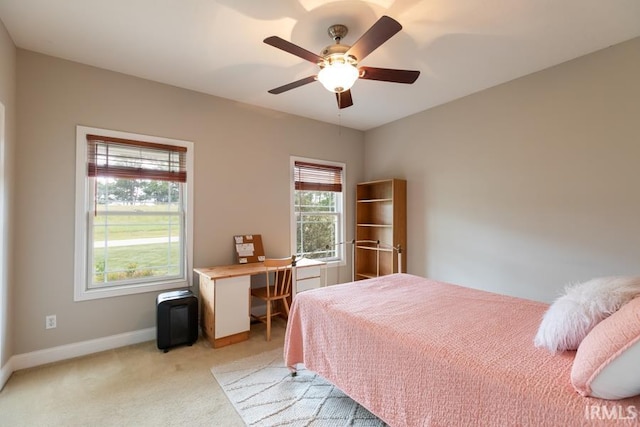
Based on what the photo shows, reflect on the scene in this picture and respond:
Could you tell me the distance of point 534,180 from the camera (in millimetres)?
2908

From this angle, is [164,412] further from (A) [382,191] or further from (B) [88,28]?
(A) [382,191]

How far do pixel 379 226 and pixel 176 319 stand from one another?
111 inches

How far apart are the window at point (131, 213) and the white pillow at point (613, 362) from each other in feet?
10.6

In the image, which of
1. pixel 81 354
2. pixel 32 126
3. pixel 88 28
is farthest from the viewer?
pixel 81 354

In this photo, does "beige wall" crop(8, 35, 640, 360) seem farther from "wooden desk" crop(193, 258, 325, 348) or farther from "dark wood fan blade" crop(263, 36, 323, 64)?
"dark wood fan blade" crop(263, 36, 323, 64)

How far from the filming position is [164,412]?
76.8 inches

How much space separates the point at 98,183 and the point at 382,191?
345 cm

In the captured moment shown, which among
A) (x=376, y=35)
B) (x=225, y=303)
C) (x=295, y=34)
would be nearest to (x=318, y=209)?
(x=225, y=303)

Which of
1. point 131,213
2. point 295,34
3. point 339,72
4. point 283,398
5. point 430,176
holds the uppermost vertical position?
point 295,34

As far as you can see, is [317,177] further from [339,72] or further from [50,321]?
[50,321]

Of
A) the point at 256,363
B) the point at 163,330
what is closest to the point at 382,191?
the point at 256,363

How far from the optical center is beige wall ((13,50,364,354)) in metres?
2.52

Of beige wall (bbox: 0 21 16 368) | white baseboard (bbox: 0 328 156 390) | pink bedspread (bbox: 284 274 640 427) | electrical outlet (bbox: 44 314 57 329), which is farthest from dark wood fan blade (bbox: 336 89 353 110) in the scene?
electrical outlet (bbox: 44 314 57 329)

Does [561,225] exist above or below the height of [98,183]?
below
